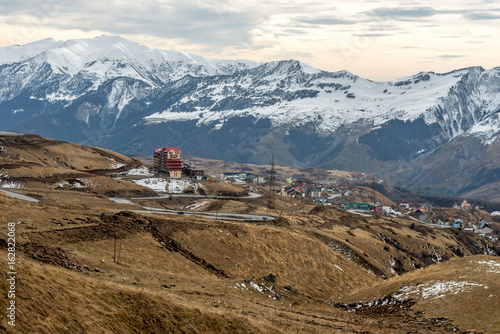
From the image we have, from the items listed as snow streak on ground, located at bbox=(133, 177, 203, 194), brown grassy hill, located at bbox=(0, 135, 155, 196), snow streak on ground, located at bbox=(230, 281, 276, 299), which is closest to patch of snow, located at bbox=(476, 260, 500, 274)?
snow streak on ground, located at bbox=(230, 281, 276, 299)

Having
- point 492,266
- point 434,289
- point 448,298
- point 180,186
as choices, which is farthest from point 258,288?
point 180,186

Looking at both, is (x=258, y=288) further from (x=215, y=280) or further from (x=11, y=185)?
(x=11, y=185)

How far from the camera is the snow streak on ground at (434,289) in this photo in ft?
165

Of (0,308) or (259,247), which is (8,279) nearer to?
(0,308)

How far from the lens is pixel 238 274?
2589 inches

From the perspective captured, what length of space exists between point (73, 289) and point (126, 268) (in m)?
18.2

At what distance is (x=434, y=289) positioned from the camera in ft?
171

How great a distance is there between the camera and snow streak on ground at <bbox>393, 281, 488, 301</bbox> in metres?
50.4

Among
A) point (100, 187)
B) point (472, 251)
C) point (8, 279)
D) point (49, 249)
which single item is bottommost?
point (472, 251)

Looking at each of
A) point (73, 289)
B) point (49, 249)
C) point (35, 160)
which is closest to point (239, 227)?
point (49, 249)

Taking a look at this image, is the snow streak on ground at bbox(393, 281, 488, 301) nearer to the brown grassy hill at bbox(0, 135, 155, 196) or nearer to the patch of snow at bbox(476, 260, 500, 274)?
the patch of snow at bbox(476, 260, 500, 274)

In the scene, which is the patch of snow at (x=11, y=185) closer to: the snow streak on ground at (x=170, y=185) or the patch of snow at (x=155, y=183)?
the patch of snow at (x=155, y=183)

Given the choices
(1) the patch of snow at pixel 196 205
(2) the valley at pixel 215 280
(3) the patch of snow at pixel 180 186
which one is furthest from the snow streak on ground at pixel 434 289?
(3) the patch of snow at pixel 180 186

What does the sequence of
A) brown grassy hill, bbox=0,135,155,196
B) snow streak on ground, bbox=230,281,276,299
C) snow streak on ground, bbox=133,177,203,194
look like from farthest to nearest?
1. snow streak on ground, bbox=133,177,203,194
2. brown grassy hill, bbox=0,135,155,196
3. snow streak on ground, bbox=230,281,276,299
